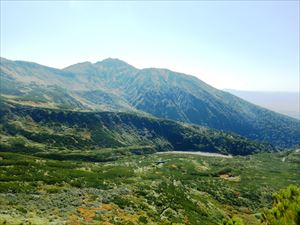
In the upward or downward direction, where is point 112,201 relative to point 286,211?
downward

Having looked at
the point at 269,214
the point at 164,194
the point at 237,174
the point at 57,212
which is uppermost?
the point at 269,214

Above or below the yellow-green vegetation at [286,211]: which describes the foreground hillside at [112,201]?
below

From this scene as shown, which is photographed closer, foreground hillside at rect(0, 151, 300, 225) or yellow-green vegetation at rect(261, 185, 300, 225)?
yellow-green vegetation at rect(261, 185, 300, 225)

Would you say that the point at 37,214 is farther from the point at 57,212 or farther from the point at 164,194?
the point at 164,194

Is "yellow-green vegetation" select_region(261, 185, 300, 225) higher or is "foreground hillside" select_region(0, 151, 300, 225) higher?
"yellow-green vegetation" select_region(261, 185, 300, 225)

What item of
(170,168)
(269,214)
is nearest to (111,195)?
(269,214)

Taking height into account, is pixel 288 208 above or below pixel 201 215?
above

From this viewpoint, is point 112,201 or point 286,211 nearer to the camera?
point 286,211

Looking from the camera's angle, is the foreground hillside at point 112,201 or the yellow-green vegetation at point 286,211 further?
the foreground hillside at point 112,201
